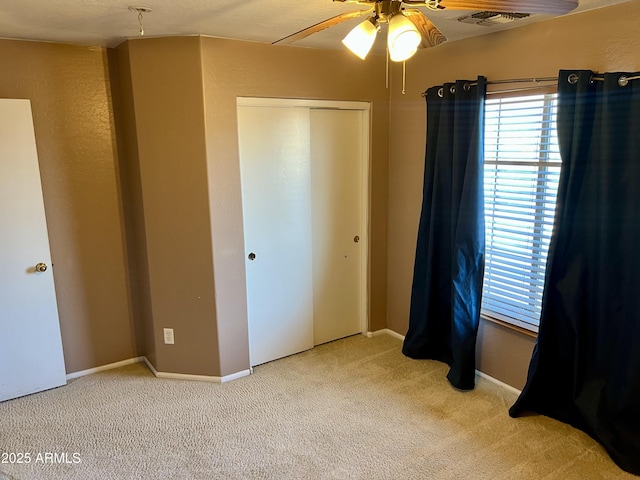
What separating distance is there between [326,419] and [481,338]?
1228 mm

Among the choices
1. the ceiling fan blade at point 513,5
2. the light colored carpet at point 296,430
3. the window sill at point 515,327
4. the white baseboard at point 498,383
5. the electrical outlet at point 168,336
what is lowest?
the light colored carpet at point 296,430

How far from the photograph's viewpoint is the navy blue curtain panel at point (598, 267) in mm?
2373

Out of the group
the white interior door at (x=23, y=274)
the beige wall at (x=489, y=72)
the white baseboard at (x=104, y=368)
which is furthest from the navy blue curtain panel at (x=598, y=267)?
the white interior door at (x=23, y=274)

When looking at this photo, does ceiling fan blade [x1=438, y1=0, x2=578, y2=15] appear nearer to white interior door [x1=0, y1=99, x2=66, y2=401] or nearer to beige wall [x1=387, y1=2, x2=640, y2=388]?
beige wall [x1=387, y1=2, x2=640, y2=388]

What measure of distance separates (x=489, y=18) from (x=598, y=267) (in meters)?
1.47

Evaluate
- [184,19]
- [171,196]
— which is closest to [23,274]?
[171,196]

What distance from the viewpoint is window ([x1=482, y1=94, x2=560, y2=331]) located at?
279 centimetres

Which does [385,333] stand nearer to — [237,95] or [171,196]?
[171,196]

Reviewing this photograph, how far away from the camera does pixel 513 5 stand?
1580mm

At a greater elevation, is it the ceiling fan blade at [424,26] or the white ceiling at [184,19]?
the white ceiling at [184,19]

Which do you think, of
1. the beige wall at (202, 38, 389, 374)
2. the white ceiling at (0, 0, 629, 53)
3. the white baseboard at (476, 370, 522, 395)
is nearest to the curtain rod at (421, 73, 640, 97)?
the white ceiling at (0, 0, 629, 53)

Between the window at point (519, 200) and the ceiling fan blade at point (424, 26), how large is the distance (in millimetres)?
1196

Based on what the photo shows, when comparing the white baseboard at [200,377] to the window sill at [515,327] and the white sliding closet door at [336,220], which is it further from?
the window sill at [515,327]

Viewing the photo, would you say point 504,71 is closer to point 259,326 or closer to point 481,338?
point 481,338
